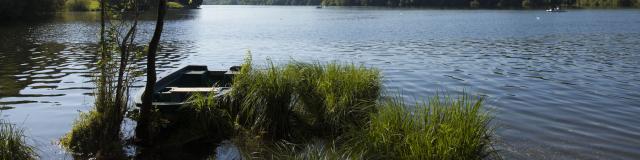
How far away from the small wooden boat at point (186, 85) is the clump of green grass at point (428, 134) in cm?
341

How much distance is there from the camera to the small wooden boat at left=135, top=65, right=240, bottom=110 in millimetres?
10120

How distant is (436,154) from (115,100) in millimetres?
5196

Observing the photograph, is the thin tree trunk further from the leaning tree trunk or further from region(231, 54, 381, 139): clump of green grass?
region(231, 54, 381, 139): clump of green grass

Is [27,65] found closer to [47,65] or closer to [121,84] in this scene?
[47,65]

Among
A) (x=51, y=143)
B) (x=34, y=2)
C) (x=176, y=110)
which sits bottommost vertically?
(x=51, y=143)

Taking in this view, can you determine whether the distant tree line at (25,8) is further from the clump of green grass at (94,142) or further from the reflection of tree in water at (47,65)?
the clump of green grass at (94,142)

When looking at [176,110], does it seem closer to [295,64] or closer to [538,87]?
[295,64]

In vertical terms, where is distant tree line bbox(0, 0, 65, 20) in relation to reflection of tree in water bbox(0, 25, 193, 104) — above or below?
above

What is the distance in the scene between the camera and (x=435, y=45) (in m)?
35.0

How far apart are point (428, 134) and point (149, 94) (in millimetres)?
4470

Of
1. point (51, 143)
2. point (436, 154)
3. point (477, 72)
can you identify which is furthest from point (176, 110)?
point (477, 72)

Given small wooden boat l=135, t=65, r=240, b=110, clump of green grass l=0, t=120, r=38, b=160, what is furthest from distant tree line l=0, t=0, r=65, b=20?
clump of green grass l=0, t=120, r=38, b=160

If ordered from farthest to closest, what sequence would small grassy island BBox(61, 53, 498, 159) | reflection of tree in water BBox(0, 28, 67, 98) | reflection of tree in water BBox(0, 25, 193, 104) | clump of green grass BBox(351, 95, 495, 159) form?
reflection of tree in water BBox(0, 28, 67, 98) → reflection of tree in water BBox(0, 25, 193, 104) → small grassy island BBox(61, 53, 498, 159) → clump of green grass BBox(351, 95, 495, 159)

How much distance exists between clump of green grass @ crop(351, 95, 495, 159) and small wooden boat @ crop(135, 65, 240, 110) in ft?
11.2
